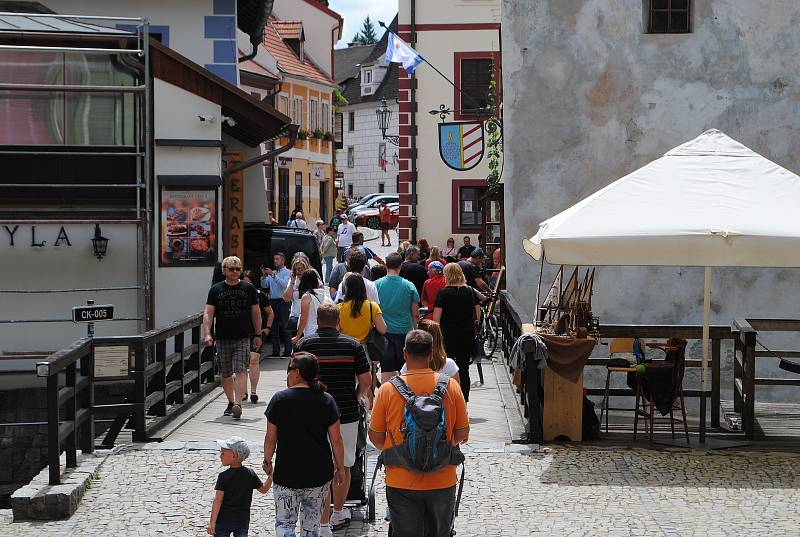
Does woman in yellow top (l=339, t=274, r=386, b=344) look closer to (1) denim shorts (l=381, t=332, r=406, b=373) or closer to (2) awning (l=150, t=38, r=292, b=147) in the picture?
(1) denim shorts (l=381, t=332, r=406, b=373)

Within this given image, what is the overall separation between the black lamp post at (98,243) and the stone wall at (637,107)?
5.69 metres

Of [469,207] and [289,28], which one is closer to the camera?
[469,207]

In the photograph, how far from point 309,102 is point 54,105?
38.7m

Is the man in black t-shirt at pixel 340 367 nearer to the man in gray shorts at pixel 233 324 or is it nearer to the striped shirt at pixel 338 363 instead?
the striped shirt at pixel 338 363

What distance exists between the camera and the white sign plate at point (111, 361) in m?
12.2

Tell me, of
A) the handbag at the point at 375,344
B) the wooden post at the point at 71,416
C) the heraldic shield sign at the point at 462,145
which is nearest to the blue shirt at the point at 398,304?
the handbag at the point at 375,344

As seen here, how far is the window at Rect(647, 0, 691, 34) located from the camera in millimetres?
18844

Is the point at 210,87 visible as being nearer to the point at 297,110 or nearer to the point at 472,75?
the point at 472,75

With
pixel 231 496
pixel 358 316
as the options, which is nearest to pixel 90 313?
pixel 358 316

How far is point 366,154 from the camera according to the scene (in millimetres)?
89875

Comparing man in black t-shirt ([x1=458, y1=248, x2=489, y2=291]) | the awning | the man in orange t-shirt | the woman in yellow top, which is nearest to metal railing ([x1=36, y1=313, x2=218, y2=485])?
the woman in yellow top

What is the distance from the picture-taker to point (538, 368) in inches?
488

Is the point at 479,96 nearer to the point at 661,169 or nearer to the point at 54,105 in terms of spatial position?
the point at 54,105

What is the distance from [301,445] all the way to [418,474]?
2.84ft
